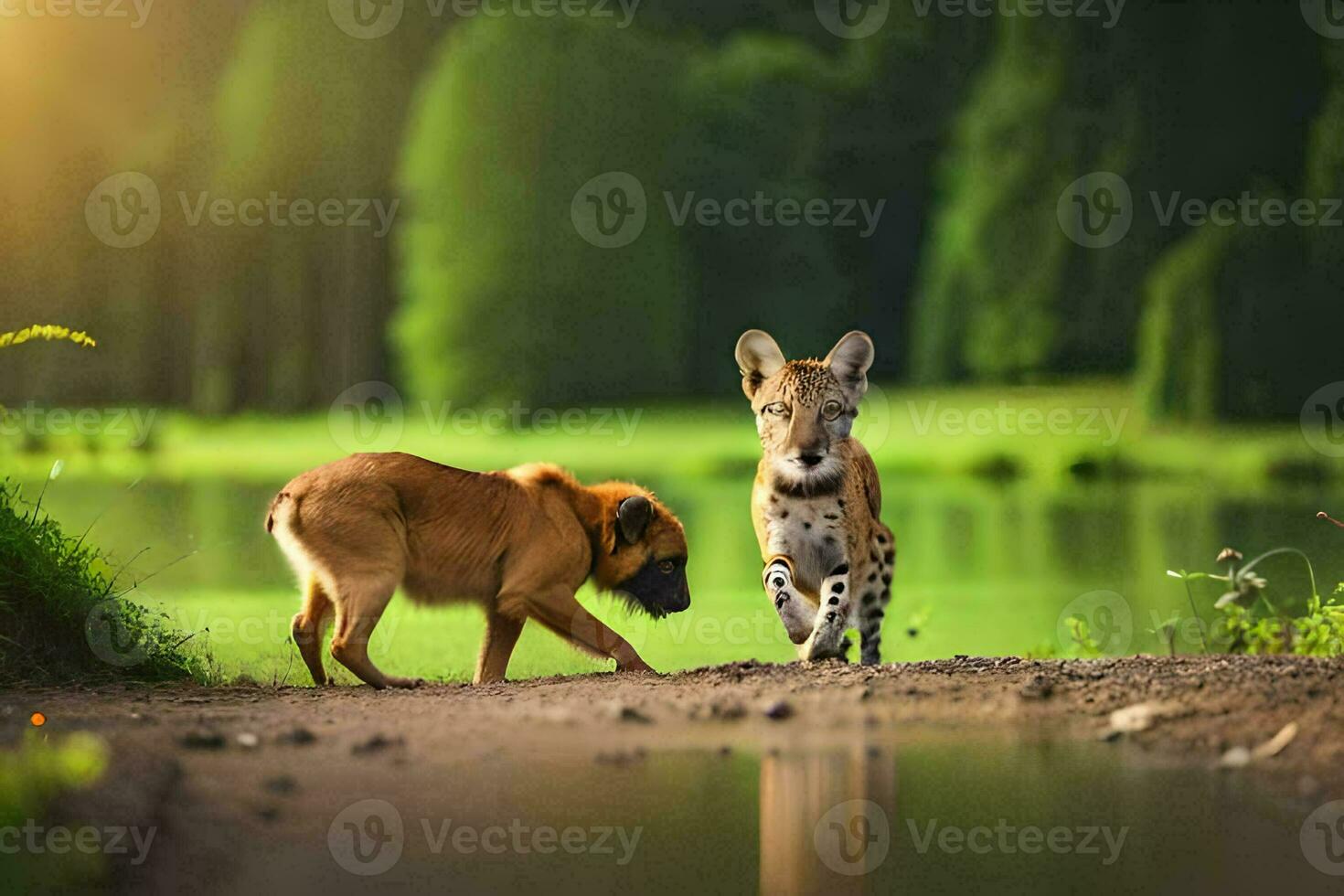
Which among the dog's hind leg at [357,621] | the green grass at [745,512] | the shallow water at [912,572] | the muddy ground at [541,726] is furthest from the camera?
the green grass at [745,512]

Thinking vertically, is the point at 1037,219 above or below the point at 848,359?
above

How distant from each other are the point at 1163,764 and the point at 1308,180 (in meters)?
18.2

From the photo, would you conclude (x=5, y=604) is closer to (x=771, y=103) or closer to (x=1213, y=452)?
(x=1213, y=452)

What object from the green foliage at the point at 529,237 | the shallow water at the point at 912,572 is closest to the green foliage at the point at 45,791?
the shallow water at the point at 912,572

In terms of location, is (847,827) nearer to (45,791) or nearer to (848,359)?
(45,791)

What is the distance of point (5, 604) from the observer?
551cm

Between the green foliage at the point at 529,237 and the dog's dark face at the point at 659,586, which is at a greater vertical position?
the green foliage at the point at 529,237

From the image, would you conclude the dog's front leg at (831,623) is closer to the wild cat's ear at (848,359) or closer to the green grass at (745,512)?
the wild cat's ear at (848,359)

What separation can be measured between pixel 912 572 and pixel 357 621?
18.2 feet

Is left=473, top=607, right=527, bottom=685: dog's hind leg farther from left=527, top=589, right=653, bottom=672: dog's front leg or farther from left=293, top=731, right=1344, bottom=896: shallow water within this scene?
left=293, top=731, right=1344, bottom=896: shallow water

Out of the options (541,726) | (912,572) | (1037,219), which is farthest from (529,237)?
A: (541,726)

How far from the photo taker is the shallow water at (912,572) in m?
7.36

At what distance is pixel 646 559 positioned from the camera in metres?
6.25

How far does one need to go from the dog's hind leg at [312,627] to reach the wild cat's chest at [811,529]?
184 centimetres
